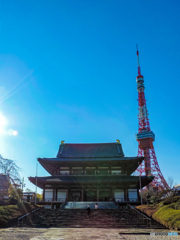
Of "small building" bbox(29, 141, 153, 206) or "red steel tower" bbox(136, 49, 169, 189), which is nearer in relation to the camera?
"small building" bbox(29, 141, 153, 206)

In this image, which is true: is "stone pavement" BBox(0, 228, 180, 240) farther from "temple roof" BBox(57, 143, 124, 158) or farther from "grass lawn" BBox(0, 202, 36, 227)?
"temple roof" BBox(57, 143, 124, 158)

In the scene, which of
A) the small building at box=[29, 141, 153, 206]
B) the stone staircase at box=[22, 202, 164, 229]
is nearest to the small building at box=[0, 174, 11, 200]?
the stone staircase at box=[22, 202, 164, 229]

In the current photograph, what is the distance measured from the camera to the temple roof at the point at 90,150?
38.8 meters

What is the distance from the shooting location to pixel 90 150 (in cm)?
4094

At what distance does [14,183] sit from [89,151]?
845 inches

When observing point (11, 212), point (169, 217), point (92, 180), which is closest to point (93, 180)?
point (92, 180)

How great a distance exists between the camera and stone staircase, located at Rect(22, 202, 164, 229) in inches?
683

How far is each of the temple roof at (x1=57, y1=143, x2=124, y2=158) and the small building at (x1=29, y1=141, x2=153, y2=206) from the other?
1.41 meters

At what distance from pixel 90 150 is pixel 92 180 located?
9481mm

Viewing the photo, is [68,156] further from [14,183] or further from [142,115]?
[142,115]

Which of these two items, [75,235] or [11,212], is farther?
[11,212]

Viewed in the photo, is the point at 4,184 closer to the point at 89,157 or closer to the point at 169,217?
the point at 169,217

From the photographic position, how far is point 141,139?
7225cm

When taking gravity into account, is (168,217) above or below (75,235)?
above
